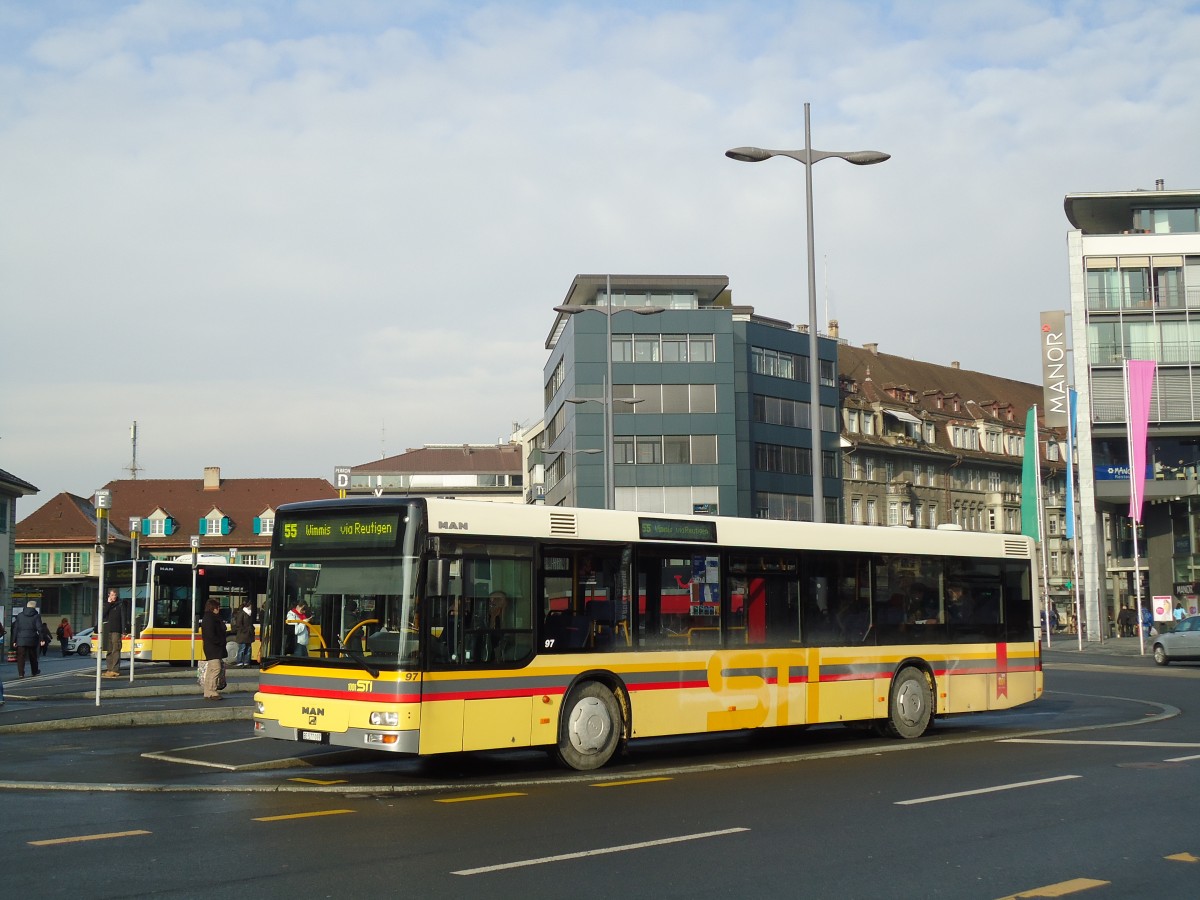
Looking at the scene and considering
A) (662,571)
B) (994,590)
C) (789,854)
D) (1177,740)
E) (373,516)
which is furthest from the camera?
(994,590)

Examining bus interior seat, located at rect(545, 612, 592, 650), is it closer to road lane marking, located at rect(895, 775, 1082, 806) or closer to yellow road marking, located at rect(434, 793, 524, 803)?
yellow road marking, located at rect(434, 793, 524, 803)

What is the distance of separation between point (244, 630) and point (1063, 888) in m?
31.5

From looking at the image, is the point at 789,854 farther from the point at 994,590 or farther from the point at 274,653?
the point at 994,590

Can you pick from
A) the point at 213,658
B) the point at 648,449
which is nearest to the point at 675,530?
the point at 213,658

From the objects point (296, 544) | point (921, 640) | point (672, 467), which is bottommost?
point (921, 640)

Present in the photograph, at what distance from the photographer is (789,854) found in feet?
30.6

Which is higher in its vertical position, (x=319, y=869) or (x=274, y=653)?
(x=274, y=653)

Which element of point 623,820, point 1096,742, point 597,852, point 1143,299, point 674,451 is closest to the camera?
point 597,852

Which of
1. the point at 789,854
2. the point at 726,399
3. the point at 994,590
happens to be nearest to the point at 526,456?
the point at 726,399

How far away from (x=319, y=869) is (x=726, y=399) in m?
71.7

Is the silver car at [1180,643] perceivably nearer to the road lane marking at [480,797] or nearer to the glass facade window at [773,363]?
the road lane marking at [480,797]

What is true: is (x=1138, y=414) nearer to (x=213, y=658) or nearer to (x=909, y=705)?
(x=909, y=705)

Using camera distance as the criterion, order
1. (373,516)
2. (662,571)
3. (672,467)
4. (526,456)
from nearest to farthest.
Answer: (373,516), (662,571), (672,467), (526,456)

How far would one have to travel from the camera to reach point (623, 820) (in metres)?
10.8
